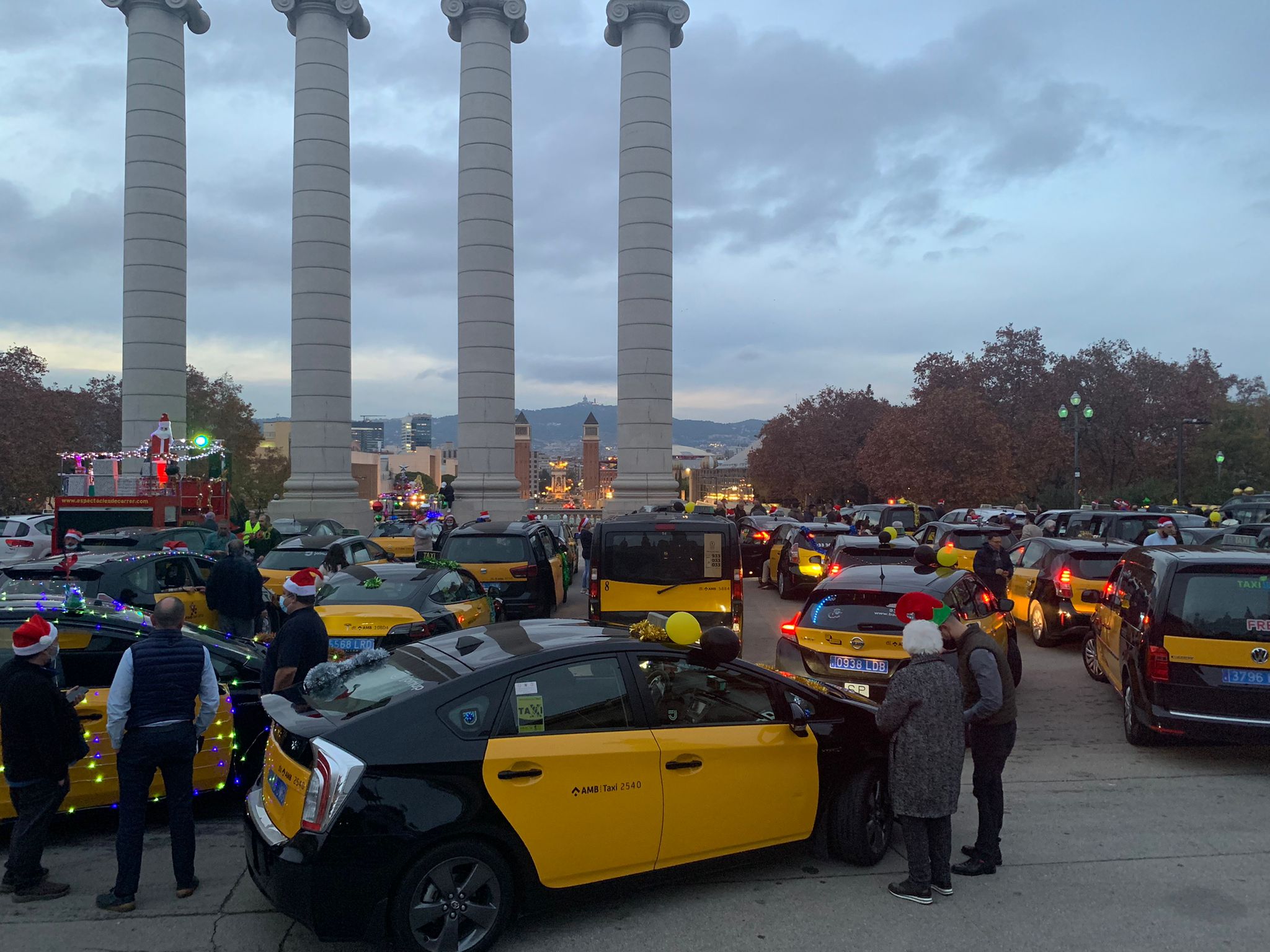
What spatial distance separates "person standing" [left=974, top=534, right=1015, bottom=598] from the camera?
523 inches

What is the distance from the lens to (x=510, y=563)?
15.1 metres

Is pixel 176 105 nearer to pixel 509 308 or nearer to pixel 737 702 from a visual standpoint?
pixel 509 308

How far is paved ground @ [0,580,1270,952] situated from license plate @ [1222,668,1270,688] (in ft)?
2.79

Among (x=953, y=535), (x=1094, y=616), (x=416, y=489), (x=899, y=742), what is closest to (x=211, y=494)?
(x=953, y=535)

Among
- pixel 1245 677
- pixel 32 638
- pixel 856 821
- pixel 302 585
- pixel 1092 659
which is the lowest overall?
pixel 1092 659

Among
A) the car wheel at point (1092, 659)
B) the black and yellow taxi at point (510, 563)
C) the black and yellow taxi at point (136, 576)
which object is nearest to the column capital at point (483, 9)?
the black and yellow taxi at point (510, 563)

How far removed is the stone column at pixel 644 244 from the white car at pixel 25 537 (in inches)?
777

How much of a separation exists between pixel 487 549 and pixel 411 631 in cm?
626

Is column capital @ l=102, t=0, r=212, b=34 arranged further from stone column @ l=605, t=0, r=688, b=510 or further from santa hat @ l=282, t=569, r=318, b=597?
santa hat @ l=282, t=569, r=318, b=597

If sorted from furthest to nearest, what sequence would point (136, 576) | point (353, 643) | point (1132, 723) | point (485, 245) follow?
point (485, 245), point (136, 576), point (353, 643), point (1132, 723)

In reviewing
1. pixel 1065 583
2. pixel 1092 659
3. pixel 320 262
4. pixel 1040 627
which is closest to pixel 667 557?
pixel 1092 659

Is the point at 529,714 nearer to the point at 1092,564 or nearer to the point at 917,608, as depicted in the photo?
the point at 917,608

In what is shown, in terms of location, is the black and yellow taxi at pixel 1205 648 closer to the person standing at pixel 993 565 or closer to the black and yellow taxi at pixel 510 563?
the person standing at pixel 993 565

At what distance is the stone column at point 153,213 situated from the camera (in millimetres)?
35750
